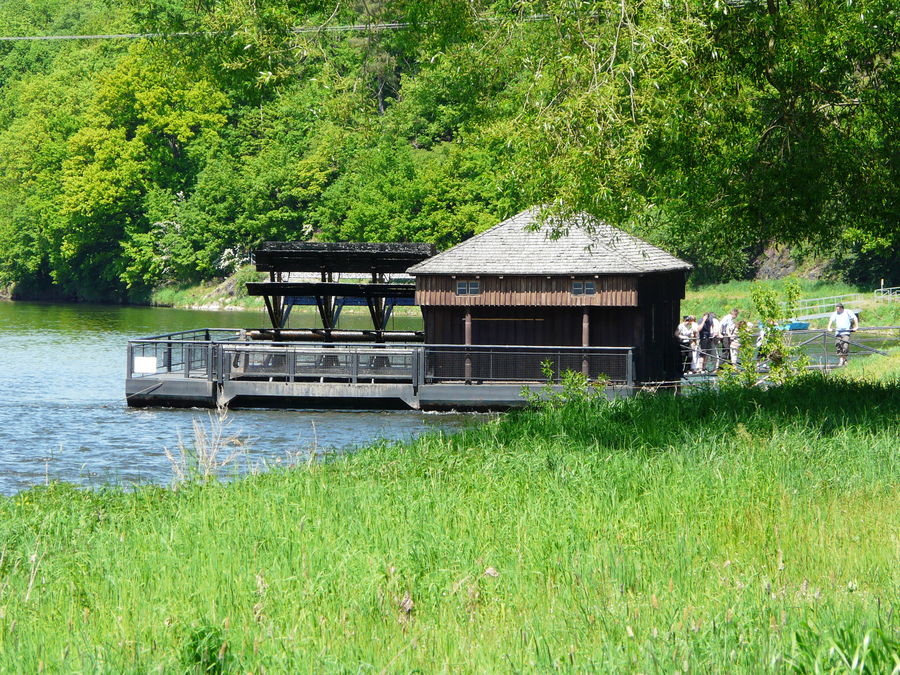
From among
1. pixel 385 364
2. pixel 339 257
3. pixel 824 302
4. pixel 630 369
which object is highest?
pixel 339 257

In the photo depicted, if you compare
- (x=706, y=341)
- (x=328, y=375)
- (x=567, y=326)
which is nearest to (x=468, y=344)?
(x=567, y=326)

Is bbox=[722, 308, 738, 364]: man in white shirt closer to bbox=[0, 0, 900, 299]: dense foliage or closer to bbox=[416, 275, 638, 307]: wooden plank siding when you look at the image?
bbox=[416, 275, 638, 307]: wooden plank siding

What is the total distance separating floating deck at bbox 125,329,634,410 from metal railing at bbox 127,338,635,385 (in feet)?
0.09

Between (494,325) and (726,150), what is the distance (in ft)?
58.3

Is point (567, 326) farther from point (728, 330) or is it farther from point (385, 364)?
point (385, 364)

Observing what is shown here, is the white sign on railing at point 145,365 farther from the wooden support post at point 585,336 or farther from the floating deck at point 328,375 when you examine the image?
the wooden support post at point 585,336

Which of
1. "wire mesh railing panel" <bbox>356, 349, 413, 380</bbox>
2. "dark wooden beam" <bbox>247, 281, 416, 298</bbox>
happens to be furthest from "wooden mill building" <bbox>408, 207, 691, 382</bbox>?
"dark wooden beam" <bbox>247, 281, 416, 298</bbox>

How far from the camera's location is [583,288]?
3123cm

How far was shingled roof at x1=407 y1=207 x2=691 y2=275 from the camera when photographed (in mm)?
30969

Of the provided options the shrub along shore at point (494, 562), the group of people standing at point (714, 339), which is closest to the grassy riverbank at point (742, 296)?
the group of people standing at point (714, 339)

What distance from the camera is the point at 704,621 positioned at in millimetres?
5762

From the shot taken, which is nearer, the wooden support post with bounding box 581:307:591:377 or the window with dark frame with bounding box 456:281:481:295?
the wooden support post with bounding box 581:307:591:377

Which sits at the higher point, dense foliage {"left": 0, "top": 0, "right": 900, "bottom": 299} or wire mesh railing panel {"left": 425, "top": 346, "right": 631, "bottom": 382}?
dense foliage {"left": 0, "top": 0, "right": 900, "bottom": 299}

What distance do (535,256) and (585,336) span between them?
8.64 feet
